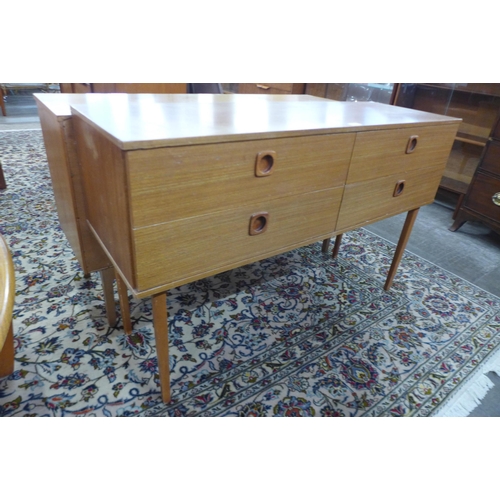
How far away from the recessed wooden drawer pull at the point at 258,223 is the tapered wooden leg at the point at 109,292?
0.58m

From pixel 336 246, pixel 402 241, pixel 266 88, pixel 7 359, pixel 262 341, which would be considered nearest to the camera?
pixel 7 359

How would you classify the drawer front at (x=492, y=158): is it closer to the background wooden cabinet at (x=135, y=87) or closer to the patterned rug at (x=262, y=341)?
the patterned rug at (x=262, y=341)

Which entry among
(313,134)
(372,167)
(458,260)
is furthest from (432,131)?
(458,260)

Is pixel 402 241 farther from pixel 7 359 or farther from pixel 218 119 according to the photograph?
pixel 7 359

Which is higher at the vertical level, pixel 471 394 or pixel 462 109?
pixel 462 109

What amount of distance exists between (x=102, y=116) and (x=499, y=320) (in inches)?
67.6

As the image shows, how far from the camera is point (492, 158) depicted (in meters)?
2.15

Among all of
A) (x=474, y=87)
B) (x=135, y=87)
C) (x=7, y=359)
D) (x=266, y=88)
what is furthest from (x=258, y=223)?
(x=135, y=87)

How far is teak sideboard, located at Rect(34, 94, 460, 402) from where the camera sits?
0.76 metres

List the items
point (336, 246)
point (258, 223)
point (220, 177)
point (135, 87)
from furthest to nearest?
1. point (135, 87)
2. point (336, 246)
3. point (258, 223)
4. point (220, 177)

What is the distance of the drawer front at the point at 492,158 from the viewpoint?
2.12 m

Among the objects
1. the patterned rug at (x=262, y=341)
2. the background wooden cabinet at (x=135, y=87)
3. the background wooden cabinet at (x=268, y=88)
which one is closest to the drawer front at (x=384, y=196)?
the patterned rug at (x=262, y=341)

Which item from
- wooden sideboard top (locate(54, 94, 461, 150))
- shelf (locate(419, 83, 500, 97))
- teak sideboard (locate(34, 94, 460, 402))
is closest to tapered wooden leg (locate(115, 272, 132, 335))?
teak sideboard (locate(34, 94, 460, 402))

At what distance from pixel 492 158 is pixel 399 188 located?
3.97 feet
